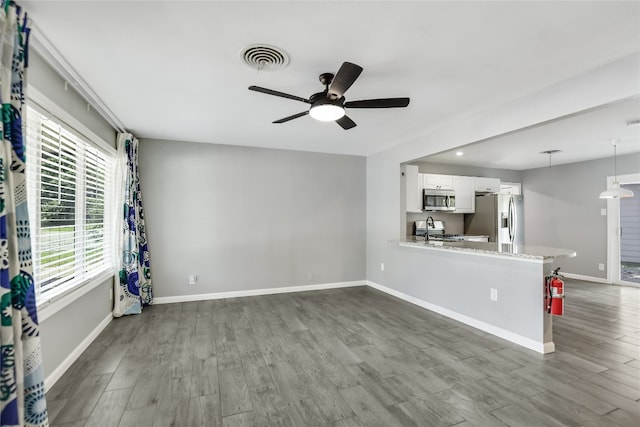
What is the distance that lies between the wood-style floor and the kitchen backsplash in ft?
8.46

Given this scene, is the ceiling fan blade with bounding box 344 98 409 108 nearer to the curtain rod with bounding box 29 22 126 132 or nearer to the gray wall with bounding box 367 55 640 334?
the gray wall with bounding box 367 55 640 334

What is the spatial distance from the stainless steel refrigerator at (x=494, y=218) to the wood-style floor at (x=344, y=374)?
7.60 ft

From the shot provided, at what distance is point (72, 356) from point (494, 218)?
662cm

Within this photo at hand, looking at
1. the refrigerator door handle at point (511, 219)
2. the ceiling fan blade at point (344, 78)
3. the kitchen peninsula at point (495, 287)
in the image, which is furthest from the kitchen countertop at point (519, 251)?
the refrigerator door handle at point (511, 219)

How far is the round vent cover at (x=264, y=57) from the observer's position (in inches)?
84.9

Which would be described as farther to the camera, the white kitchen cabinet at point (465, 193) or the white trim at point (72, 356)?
the white kitchen cabinet at point (465, 193)

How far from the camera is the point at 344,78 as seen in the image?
2.08m

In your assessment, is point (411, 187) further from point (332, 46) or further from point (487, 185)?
point (332, 46)

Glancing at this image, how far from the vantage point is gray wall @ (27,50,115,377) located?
7.39 ft

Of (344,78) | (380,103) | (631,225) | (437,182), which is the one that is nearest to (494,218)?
(437,182)

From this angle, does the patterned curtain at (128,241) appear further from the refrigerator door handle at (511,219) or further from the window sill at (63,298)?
the refrigerator door handle at (511,219)

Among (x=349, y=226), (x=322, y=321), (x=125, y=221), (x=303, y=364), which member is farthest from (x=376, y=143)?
(x=125, y=221)

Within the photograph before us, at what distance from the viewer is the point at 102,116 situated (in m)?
3.45

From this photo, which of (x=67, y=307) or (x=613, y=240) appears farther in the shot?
(x=613, y=240)
